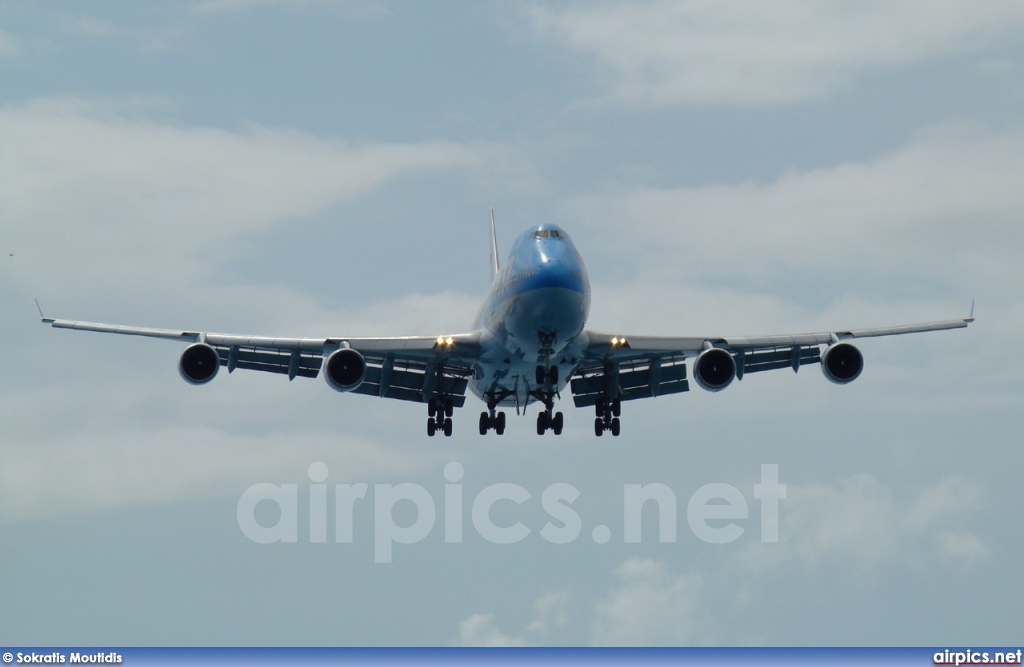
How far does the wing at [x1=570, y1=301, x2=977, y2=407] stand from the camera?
41719mm

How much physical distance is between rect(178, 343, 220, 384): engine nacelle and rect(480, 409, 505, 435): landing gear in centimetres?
1094

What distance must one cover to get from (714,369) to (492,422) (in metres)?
9.80

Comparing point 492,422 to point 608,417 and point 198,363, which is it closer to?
point 608,417

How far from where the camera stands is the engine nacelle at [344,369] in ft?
130

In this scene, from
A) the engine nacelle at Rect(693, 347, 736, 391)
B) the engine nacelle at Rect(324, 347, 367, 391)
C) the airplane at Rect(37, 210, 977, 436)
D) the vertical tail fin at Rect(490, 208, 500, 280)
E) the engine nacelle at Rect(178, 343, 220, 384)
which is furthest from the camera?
the vertical tail fin at Rect(490, 208, 500, 280)

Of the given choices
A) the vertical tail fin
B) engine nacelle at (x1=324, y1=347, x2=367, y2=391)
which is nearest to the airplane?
engine nacelle at (x1=324, y1=347, x2=367, y2=391)

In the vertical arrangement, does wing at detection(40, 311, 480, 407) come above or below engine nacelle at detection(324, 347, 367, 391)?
above

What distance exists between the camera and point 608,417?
45469 mm

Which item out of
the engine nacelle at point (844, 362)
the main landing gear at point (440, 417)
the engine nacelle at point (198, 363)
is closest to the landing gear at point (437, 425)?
the main landing gear at point (440, 417)

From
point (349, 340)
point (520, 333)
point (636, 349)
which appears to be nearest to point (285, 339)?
point (349, 340)

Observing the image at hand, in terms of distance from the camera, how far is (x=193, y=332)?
136ft

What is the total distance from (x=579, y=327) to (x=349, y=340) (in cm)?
829

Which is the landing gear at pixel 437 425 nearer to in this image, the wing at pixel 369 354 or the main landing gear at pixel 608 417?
the wing at pixel 369 354

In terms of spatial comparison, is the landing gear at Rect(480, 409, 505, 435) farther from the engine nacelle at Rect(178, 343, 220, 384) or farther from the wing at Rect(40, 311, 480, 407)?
the engine nacelle at Rect(178, 343, 220, 384)
